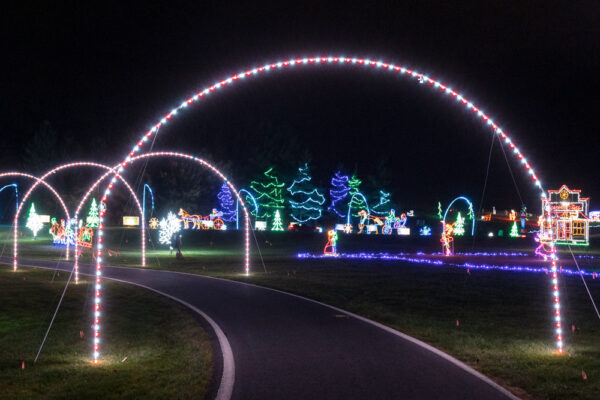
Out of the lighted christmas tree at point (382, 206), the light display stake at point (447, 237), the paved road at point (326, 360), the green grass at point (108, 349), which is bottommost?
the green grass at point (108, 349)

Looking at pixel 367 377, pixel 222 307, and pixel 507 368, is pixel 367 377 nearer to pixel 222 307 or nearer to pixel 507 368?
pixel 507 368

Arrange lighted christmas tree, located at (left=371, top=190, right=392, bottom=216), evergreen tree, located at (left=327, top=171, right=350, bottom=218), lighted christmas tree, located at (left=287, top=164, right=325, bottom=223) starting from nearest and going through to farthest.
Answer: lighted christmas tree, located at (left=287, top=164, right=325, bottom=223) < evergreen tree, located at (left=327, top=171, right=350, bottom=218) < lighted christmas tree, located at (left=371, top=190, right=392, bottom=216)

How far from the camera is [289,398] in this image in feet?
23.6

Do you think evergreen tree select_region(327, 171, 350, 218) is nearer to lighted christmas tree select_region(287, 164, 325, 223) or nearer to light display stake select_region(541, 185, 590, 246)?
lighted christmas tree select_region(287, 164, 325, 223)

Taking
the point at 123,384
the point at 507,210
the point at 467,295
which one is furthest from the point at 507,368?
the point at 507,210

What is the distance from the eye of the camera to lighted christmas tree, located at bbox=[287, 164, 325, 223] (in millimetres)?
84750

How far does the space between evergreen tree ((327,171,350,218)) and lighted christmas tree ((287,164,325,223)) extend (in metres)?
4.91

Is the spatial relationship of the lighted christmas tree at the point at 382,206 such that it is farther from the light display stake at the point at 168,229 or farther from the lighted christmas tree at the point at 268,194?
the light display stake at the point at 168,229

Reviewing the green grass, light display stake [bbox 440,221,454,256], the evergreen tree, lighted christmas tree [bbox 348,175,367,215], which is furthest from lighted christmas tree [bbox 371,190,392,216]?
→ the green grass

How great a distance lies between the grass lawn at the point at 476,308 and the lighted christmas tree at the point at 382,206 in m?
57.8

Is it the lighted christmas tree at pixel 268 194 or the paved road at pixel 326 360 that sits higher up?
the lighted christmas tree at pixel 268 194

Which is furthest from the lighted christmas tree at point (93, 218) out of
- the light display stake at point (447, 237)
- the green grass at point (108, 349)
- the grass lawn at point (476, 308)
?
the green grass at point (108, 349)

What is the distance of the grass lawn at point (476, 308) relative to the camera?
28.9ft

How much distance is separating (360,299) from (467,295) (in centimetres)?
362
